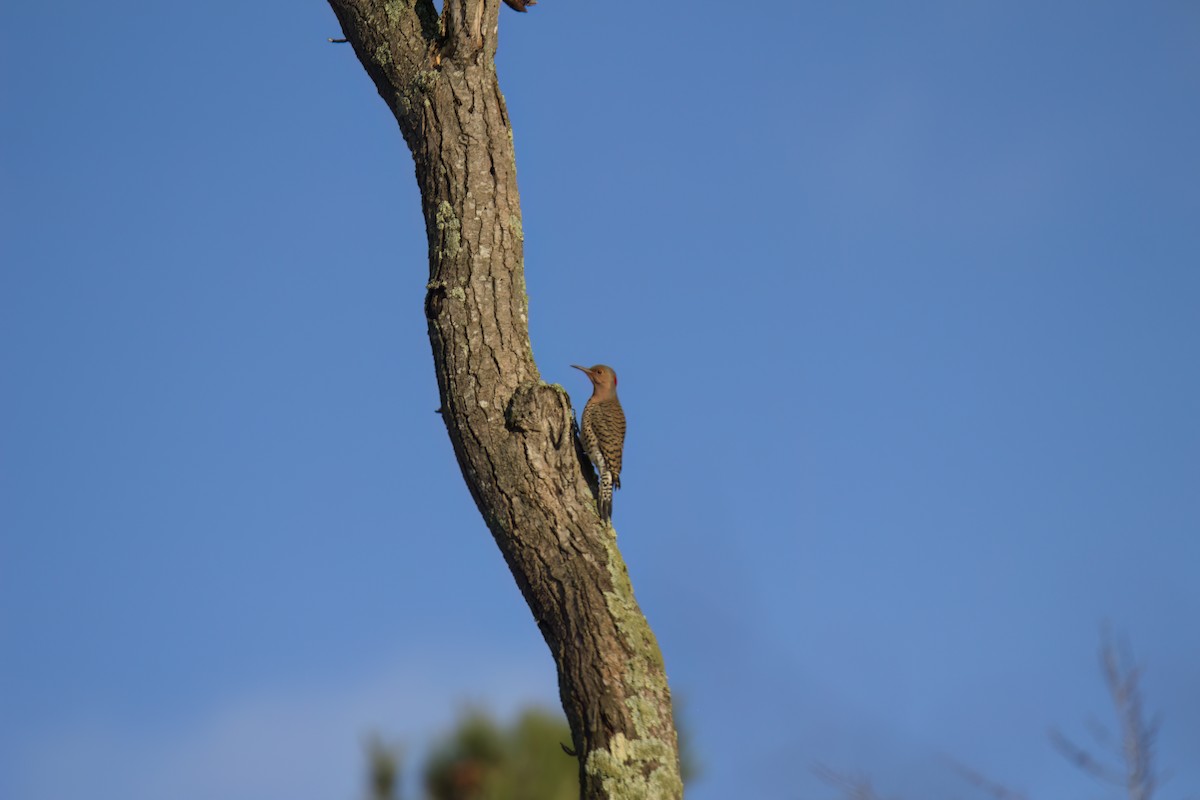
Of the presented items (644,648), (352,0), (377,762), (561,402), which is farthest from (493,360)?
(377,762)

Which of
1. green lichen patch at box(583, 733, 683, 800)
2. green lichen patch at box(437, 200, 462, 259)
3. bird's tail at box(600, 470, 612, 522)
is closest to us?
green lichen patch at box(583, 733, 683, 800)

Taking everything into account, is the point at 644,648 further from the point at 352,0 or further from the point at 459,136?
the point at 352,0

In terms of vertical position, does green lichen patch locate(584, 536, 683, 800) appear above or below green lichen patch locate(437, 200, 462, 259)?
below

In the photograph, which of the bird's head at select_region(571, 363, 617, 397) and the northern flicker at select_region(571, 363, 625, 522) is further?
the bird's head at select_region(571, 363, 617, 397)

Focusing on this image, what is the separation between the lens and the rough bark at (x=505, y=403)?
17.2ft

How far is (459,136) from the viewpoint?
6.25 meters

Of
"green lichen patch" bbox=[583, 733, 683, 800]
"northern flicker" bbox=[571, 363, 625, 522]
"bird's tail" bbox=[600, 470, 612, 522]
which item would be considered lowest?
"green lichen patch" bbox=[583, 733, 683, 800]

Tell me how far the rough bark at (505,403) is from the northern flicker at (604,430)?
236 mm

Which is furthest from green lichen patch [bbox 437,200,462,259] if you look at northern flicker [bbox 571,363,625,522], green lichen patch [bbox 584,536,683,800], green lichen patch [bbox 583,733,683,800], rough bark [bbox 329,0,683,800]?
green lichen patch [bbox 583,733,683,800]

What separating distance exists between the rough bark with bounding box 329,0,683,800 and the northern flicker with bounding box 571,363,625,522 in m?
0.24

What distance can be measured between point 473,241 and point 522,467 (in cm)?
118

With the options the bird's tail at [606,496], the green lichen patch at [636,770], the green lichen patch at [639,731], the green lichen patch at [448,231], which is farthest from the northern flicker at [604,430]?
the green lichen patch at [448,231]

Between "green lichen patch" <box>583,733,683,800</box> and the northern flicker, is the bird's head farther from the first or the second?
"green lichen patch" <box>583,733,683,800</box>

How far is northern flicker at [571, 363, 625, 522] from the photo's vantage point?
612cm
